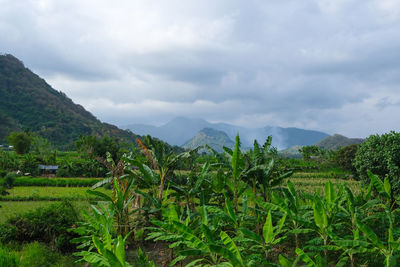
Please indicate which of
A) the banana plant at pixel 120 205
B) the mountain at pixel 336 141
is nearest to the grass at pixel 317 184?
the banana plant at pixel 120 205

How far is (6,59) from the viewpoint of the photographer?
363 feet

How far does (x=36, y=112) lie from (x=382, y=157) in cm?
9383

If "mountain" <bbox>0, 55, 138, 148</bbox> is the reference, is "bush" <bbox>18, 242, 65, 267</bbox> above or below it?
below

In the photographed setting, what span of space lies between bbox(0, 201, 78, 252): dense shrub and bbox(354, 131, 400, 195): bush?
758cm

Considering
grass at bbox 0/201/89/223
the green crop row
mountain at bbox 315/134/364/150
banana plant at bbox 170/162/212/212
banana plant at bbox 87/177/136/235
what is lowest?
the green crop row

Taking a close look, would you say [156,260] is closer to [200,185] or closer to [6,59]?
[200,185]

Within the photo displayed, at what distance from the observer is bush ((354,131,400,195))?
7555 millimetres

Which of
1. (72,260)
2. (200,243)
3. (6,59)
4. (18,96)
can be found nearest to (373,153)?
(200,243)

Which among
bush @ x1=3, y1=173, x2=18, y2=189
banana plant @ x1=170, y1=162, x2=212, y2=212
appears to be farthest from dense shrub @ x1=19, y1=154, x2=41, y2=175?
banana plant @ x1=170, y1=162, x2=212, y2=212

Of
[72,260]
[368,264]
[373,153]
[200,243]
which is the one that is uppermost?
[373,153]

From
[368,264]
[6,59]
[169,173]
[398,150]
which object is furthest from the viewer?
[6,59]

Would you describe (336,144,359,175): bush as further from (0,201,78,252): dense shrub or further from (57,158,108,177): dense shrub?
(0,201,78,252): dense shrub

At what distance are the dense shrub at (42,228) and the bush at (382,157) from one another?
758 cm

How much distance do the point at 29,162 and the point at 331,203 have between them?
26.6 meters
